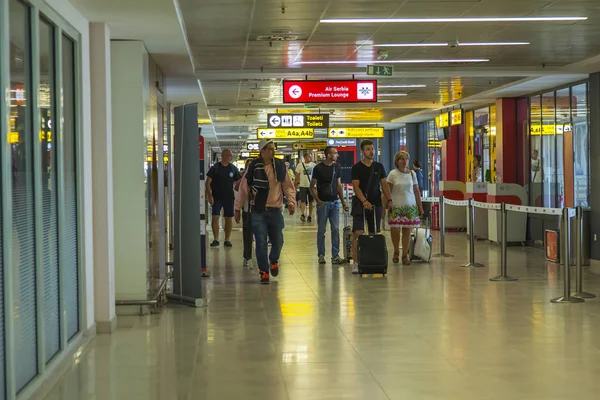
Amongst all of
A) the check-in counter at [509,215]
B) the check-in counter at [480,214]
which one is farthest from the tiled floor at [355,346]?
the check-in counter at [480,214]

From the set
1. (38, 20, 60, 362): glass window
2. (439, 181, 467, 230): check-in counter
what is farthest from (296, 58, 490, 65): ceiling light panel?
(439, 181, 467, 230): check-in counter

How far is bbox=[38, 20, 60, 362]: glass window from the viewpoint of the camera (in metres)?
6.11

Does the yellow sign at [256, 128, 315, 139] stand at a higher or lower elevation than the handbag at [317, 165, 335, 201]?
higher

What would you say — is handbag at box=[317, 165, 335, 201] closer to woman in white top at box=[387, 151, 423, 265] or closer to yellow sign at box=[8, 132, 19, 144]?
woman in white top at box=[387, 151, 423, 265]

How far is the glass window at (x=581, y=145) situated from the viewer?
15750 millimetres

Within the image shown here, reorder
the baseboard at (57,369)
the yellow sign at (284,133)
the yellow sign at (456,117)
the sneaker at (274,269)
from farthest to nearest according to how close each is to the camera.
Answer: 1. the yellow sign at (284,133)
2. the yellow sign at (456,117)
3. the sneaker at (274,269)
4. the baseboard at (57,369)

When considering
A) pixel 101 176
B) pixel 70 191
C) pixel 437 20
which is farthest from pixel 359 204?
pixel 70 191

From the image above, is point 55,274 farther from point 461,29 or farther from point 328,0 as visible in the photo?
point 461,29

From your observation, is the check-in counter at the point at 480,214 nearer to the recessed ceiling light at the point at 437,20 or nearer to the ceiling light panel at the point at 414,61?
the ceiling light panel at the point at 414,61

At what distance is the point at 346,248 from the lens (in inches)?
566

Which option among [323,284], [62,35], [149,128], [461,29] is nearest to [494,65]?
[461,29]

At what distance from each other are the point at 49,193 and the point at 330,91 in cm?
856

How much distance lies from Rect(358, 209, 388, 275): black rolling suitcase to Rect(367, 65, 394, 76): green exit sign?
2.86 meters

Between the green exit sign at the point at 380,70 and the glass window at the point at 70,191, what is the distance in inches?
273
